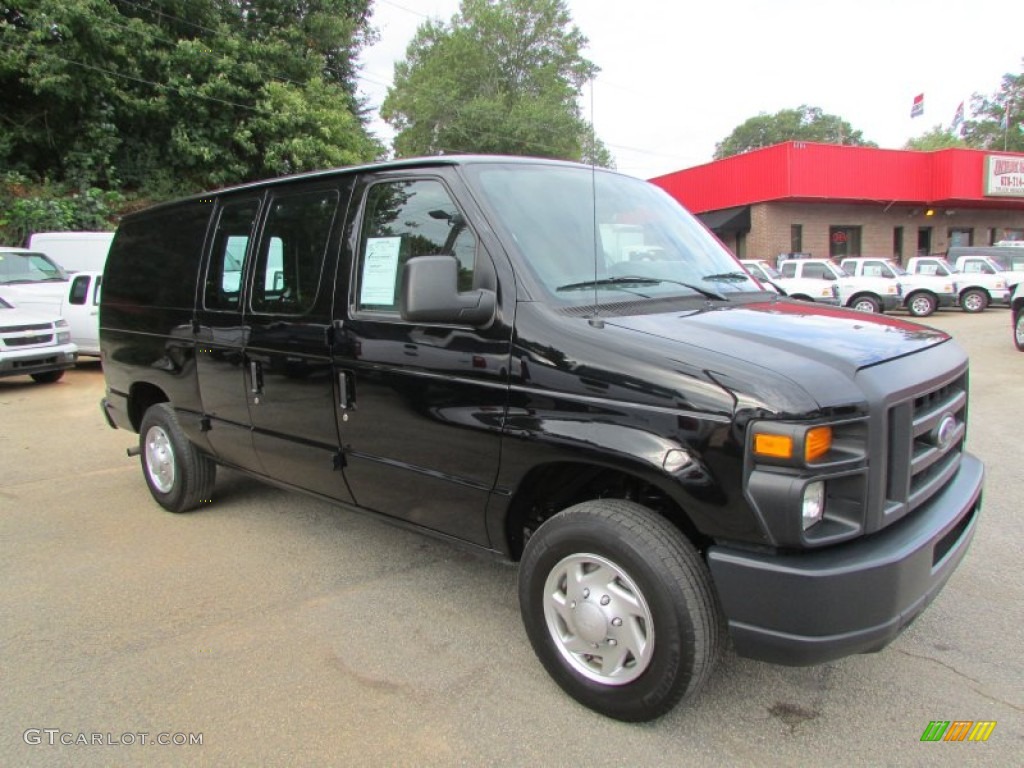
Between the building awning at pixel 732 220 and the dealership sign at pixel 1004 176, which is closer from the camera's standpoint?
the dealership sign at pixel 1004 176

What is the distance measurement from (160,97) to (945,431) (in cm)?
2180

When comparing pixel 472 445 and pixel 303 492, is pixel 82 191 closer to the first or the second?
pixel 303 492

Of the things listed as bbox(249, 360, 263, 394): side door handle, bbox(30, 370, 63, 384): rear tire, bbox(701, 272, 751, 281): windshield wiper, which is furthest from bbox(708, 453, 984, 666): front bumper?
bbox(30, 370, 63, 384): rear tire

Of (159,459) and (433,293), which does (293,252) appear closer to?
(433,293)

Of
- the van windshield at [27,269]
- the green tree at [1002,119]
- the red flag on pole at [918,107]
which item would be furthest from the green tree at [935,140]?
the van windshield at [27,269]

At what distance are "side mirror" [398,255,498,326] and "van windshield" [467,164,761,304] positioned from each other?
1.05 feet

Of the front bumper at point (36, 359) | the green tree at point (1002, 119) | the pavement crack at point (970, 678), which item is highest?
the green tree at point (1002, 119)

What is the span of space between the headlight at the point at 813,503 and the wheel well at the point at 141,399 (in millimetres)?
4447

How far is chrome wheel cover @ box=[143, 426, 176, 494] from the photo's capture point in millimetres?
4926

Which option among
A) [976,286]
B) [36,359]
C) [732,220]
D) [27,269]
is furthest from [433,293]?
[732,220]

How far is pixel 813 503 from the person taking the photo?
7.09ft

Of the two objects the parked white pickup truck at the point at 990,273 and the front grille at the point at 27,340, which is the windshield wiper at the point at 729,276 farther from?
the parked white pickup truck at the point at 990,273

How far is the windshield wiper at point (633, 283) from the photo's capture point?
2852mm

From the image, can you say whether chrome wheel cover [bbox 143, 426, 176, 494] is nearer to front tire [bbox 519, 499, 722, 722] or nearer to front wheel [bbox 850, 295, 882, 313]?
front tire [bbox 519, 499, 722, 722]
